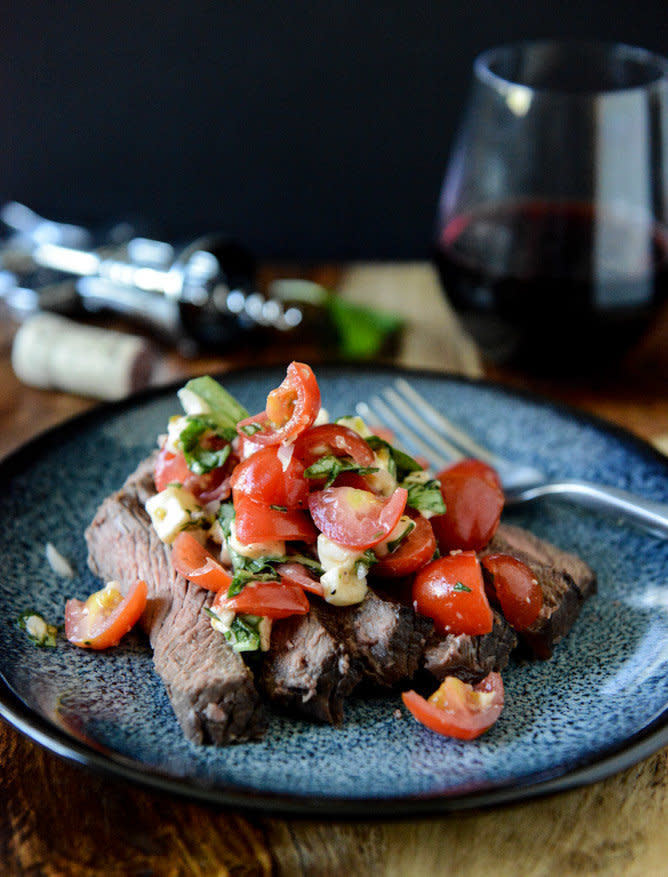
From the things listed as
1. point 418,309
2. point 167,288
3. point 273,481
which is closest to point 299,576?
point 273,481

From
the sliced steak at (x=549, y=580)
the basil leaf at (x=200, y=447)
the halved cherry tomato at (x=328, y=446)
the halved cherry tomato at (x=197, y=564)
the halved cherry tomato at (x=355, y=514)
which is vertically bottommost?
the sliced steak at (x=549, y=580)

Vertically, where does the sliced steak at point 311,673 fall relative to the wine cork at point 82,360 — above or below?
above

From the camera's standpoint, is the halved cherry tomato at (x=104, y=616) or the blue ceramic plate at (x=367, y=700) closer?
the blue ceramic plate at (x=367, y=700)

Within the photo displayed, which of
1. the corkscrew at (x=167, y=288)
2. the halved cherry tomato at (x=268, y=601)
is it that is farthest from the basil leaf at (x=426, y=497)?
the corkscrew at (x=167, y=288)

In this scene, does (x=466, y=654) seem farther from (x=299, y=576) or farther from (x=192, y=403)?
(x=192, y=403)

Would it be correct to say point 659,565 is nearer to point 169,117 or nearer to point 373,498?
point 373,498

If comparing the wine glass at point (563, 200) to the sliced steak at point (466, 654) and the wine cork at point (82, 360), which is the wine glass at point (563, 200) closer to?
the wine cork at point (82, 360)

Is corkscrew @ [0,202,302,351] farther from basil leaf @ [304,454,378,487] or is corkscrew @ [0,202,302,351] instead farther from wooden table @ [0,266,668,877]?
wooden table @ [0,266,668,877]

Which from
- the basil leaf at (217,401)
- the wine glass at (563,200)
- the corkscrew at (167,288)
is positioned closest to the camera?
the basil leaf at (217,401)
